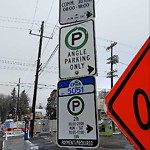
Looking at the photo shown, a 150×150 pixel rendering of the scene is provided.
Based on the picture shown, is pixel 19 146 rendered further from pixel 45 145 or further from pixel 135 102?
pixel 135 102

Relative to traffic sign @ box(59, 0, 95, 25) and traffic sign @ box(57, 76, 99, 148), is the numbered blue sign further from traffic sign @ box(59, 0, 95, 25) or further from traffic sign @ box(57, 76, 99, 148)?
traffic sign @ box(59, 0, 95, 25)

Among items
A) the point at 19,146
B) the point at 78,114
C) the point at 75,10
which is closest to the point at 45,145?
the point at 19,146

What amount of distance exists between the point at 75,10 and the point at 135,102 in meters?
1.49

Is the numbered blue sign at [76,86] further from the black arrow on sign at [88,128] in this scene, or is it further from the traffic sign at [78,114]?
the black arrow on sign at [88,128]

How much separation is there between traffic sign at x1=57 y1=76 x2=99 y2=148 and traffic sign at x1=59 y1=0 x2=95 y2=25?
794 mm

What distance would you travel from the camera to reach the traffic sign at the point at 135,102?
2156 millimetres

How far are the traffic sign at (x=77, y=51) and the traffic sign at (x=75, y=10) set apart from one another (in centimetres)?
13

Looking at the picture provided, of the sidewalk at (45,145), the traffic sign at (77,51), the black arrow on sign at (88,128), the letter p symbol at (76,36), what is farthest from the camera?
the sidewalk at (45,145)

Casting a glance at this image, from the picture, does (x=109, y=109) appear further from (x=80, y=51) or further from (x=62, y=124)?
(x=80, y=51)

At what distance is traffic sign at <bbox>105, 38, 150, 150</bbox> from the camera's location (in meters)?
2.16

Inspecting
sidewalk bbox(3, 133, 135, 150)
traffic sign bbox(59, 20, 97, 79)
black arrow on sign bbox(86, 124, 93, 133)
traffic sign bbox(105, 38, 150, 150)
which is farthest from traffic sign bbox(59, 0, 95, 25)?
sidewalk bbox(3, 133, 135, 150)

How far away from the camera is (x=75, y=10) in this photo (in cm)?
319

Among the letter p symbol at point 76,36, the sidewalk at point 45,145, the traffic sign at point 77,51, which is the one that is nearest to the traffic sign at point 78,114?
the traffic sign at point 77,51

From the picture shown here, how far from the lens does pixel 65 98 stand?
2791mm
